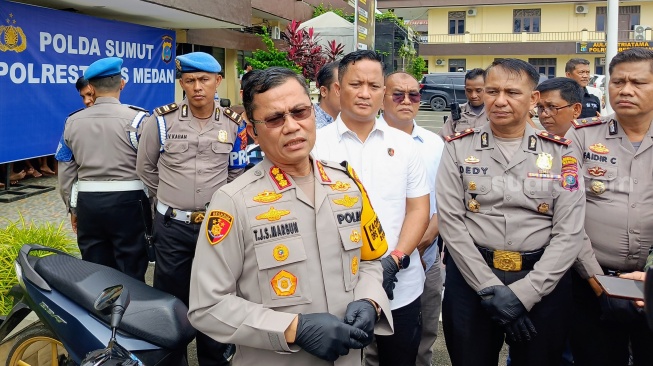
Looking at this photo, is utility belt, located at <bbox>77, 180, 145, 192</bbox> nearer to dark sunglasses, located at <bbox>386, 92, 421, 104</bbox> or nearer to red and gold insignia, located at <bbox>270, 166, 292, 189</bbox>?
dark sunglasses, located at <bbox>386, 92, 421, 104</bbox>

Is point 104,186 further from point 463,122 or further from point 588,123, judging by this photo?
point 463,122

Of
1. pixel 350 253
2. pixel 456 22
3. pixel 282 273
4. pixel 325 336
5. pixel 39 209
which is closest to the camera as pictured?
pixel 325 336

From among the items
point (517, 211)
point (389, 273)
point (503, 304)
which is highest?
point (517, 211)

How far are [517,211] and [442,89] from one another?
2064cm

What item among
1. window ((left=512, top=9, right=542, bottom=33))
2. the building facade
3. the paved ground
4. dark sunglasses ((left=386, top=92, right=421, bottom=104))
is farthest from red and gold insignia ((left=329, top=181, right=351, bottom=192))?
window ((left=512, top=9, right=542, bottom=33))

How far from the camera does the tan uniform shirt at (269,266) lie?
157cm

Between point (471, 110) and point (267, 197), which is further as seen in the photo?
point (471, 110)

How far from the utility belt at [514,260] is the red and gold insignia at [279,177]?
1.09 metres

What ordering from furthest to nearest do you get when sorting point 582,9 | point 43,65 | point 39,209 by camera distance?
point 582,9, point 43,65, point 39,209

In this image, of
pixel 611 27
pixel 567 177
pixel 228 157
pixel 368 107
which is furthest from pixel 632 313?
pixel 611 27

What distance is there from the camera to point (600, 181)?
2488mm

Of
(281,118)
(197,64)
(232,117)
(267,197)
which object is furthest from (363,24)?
(267,197)

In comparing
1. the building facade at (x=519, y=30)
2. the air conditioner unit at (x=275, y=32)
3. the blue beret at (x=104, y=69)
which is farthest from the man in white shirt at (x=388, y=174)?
the building facade at (x=519, y=30)

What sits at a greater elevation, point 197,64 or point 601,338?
point 197,64
